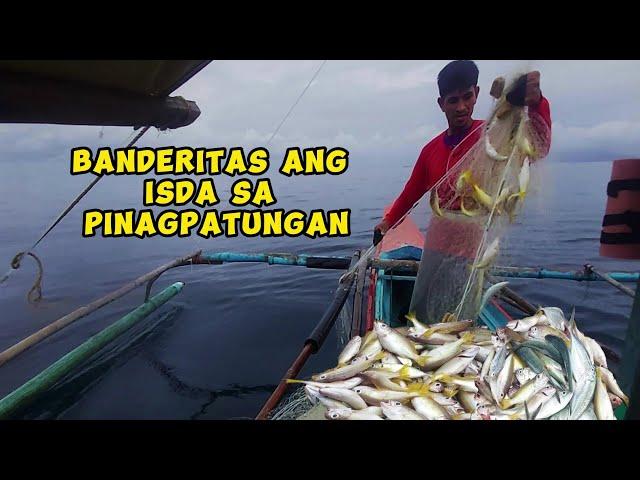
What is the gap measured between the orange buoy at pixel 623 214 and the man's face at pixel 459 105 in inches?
96.2

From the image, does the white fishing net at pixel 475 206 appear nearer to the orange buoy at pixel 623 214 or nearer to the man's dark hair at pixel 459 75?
the man's dark hair at pixel 459 75

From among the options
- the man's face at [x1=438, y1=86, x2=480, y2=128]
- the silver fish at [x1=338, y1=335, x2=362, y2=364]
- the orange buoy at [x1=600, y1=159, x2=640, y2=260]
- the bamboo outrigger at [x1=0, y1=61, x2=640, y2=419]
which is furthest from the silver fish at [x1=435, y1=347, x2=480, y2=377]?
the man's face at [x1=438, y1=86, x2=480, y2=128]

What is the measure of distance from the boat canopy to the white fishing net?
2.94 metres

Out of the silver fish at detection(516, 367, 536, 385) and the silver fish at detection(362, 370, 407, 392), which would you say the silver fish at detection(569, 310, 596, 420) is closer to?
the silver fish at detection(516, 367, 536, 385)

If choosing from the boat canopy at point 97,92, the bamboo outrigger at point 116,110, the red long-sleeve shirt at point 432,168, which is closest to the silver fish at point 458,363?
the bamboo outrigger at point 116,110

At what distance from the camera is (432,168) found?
4629 millimetres

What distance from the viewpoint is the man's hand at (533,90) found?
10.6ft

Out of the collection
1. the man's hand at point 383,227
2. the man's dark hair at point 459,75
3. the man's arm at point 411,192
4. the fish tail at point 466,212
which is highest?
the man's dark hair at point 459,75

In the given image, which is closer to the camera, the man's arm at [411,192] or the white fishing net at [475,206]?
the white fishing net at [475,206]

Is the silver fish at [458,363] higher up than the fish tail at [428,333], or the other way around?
the fish tail at [428,333]

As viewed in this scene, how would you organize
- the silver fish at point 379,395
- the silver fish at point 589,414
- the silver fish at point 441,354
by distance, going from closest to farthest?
the silver fish at point 589,414, the silver fish at point 379,395, the silver fish at point 441,354
